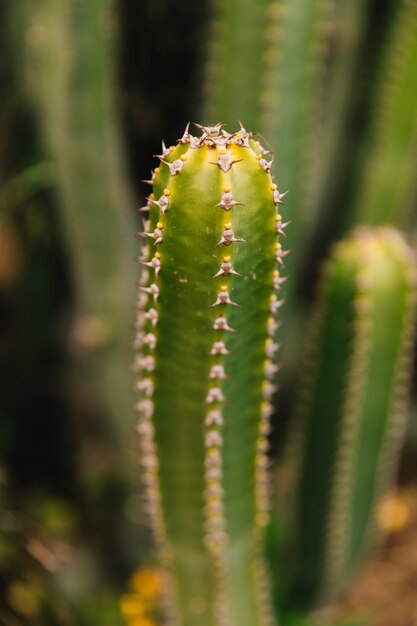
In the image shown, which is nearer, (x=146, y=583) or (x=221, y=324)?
(x=221, y=324)

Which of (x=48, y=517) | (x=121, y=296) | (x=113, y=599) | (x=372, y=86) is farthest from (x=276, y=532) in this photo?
(x=372, y=86)

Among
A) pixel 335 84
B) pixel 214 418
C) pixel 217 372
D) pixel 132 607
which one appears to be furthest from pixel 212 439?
pixel 335 84

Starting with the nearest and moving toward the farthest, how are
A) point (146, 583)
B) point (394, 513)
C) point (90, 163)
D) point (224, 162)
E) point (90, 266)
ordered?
1. point (224, 162)
2. point (90, 163)
3. point (90, 266)
4. point (146, 583)
5. point (394, 513)

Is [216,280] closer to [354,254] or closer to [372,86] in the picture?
[354,254]

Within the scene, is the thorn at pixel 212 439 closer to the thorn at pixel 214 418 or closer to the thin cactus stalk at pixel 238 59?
the thorn at pixel 214 418

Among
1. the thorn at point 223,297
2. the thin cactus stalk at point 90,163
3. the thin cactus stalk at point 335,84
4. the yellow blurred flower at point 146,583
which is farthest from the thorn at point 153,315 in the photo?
the yellow blurred flower at point 146,583

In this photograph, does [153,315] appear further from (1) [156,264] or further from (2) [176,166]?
(2) [176,166]

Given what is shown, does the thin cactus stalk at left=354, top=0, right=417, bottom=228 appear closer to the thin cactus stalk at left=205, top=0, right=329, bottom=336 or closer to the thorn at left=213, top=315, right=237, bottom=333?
the thin cactus stalk at left=205, top=0, right=329, bottom=336

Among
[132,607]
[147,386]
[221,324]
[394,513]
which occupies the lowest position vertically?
[132,607]
